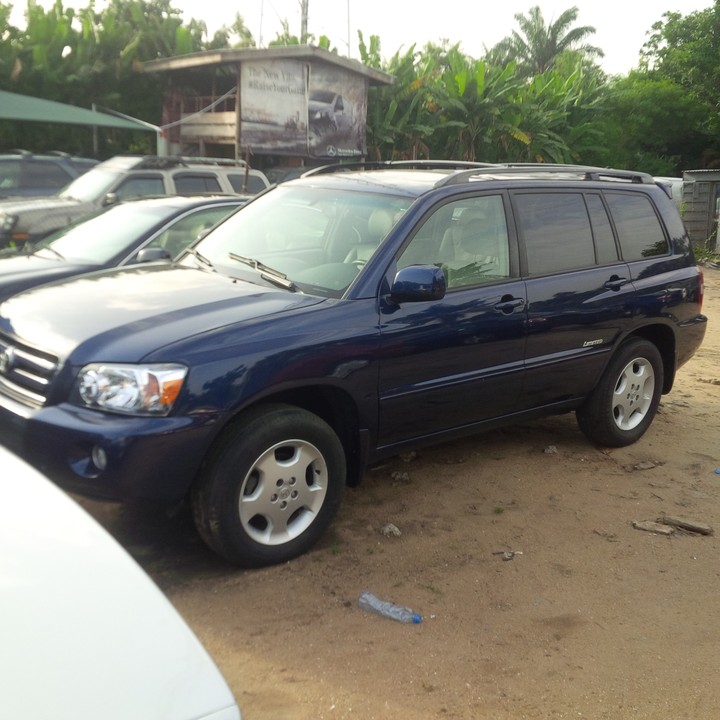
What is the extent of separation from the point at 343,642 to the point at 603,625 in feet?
3.60

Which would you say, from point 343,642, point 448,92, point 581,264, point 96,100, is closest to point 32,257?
point 581,264

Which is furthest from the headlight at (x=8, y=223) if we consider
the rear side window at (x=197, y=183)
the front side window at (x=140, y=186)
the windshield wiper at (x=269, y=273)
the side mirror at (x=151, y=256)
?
the windshield wiper at (x=269, y=273)

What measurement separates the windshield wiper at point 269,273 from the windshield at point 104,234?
2.58 meters

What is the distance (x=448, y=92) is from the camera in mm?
22609

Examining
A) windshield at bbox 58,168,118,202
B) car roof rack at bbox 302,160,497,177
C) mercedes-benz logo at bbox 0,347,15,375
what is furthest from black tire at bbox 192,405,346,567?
windshield at bbox 58,168,118,202

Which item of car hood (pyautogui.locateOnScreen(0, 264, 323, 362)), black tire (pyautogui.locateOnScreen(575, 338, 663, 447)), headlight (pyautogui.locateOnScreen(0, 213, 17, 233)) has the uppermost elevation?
headlight (pyautogui.locateOnScreen(0, 213, 17, 233))

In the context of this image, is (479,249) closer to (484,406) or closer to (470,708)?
(484,406)

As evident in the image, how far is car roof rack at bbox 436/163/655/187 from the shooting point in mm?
4965

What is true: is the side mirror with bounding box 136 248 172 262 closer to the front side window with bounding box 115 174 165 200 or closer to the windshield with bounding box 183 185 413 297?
the windshield with bounding box 183 185 413 297

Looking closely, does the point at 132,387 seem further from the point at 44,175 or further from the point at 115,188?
the point at 44,175

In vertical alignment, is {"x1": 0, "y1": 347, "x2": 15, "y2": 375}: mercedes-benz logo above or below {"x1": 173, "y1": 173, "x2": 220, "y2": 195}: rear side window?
below

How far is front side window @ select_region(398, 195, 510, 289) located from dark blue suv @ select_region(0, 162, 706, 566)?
12 mm

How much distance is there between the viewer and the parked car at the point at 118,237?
22.3ft

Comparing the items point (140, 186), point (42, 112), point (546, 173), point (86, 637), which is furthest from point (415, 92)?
point (86, 637)
